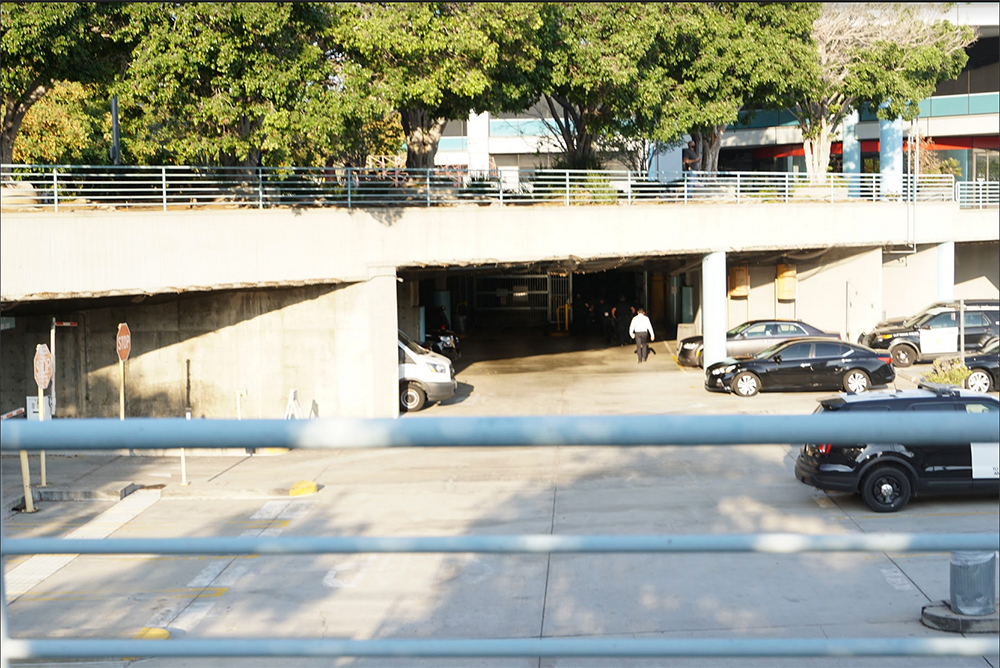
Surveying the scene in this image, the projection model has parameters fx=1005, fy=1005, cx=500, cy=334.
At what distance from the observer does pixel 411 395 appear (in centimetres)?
2328

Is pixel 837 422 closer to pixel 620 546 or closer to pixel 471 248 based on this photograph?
pixel 620 546

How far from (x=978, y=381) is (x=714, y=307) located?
7067mm

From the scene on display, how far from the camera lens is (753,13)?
3011cm

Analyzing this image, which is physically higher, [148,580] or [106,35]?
[106,35]

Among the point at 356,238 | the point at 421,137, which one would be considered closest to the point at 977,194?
the point at 421,137

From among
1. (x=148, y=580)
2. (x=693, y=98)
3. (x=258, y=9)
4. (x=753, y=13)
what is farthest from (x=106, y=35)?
(x=753, y=13)

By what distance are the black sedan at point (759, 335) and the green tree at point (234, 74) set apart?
44.9 feet

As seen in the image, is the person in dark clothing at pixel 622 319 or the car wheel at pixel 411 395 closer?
the car wheel at pixel 411 395

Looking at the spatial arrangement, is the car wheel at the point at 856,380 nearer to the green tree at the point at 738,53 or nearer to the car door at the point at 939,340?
the car door at the point at 939,340

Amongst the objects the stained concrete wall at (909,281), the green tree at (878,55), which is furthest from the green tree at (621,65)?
the stained concrete wall at (909,281)

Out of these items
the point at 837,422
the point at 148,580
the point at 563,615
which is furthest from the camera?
the point at 148,580

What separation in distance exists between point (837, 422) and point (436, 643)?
35.6 inches

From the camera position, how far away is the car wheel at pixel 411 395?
2328 centimetres

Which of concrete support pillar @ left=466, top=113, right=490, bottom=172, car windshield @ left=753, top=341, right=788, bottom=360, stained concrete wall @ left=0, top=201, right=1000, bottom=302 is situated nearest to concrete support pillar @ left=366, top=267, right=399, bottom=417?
stained concrete wall @ left=0, top=201, right=1000, bottom=302
